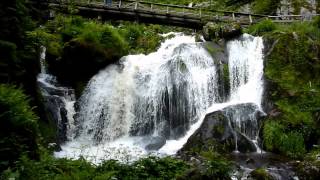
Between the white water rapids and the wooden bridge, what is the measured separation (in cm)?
533

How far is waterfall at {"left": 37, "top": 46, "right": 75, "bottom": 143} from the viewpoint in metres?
18.0

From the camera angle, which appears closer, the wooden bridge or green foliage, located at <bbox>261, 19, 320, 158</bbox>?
green foliage, located at <bbox>261, 19, 320, 158</bbox>

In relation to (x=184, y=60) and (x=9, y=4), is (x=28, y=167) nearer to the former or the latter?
(x=9, y=4)

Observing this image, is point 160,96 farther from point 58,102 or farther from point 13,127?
point 13,127

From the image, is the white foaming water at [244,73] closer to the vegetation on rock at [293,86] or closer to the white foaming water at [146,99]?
the vegetation on rock at [293,86]

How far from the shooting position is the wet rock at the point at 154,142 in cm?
1656

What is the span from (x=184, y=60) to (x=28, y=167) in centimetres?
1311

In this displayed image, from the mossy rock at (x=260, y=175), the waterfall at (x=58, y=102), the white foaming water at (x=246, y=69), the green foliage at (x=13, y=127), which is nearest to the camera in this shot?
the green foliage at (x=13, y=127)

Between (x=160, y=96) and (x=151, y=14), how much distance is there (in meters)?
9.50

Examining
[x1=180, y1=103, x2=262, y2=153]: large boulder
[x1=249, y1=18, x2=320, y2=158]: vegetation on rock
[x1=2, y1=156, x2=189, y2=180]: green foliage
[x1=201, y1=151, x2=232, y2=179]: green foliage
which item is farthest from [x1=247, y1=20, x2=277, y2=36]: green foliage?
[x1=201, y1=151, x2=232, y2=179]: green foliage

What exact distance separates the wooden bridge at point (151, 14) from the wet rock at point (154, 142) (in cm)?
1067

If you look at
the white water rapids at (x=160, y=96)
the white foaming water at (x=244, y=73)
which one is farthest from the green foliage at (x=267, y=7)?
the white water rapids at (x=160, y=96)

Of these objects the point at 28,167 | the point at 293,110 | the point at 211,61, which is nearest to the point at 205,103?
the point at 211,61

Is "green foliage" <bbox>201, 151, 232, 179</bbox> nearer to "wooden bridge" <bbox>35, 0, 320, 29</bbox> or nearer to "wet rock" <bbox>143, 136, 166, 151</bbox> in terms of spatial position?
"wet rock" <bbox>143, 136, 166, 151</bbox>
